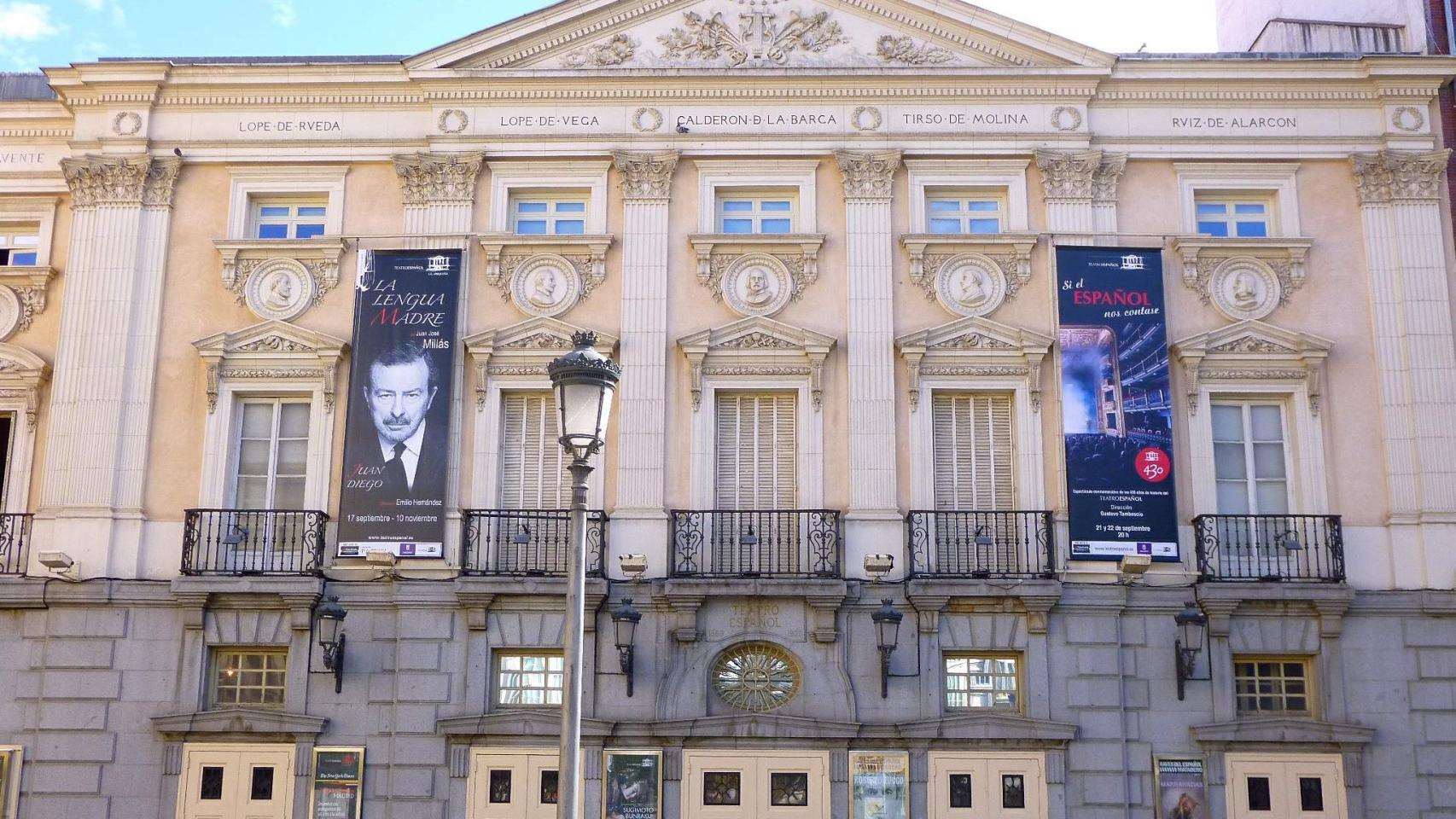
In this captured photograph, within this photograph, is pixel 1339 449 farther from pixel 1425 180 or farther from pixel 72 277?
pixel 72 277

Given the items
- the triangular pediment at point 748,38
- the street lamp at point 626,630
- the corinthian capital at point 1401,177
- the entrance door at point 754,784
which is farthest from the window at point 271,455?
the corinthian capital at point 1401,177

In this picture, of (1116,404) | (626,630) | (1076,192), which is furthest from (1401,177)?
(626,630)

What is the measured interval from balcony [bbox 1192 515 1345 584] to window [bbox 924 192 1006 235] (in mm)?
5041

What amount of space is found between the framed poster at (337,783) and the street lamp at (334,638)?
82 cm

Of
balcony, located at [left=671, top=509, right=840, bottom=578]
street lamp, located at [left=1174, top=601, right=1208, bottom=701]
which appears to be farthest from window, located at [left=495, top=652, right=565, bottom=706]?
street lamp, located at [left=1174, top=601, right=1208, bottom=701]

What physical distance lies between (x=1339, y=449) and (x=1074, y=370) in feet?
12.1

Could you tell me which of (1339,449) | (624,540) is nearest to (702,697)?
(624,540)

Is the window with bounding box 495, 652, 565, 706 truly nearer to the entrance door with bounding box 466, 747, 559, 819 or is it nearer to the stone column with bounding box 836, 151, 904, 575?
the entrance door with bounding box 466, 747, 559, 819

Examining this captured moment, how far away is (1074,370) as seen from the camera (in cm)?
2014

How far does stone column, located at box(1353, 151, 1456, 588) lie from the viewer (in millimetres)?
19516

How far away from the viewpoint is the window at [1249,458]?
20.2m

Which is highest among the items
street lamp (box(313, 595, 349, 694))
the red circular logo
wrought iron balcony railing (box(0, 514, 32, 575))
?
the red circular logo

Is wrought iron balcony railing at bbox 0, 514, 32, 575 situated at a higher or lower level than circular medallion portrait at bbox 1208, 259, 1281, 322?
lower

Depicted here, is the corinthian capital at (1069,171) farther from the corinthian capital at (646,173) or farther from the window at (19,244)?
the window at (19,244)
